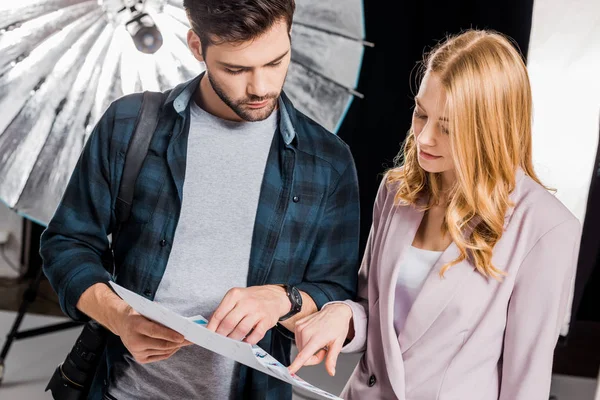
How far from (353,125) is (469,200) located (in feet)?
5.34

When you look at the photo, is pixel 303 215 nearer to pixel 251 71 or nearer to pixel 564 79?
pixel 251 71

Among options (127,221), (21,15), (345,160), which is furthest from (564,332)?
(21,15)

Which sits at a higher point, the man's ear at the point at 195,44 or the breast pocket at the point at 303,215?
the man's ear at the point at 195,44

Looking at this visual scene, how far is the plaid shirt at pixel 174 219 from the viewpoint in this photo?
147 centimetres

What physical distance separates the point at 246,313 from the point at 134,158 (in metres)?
0.46

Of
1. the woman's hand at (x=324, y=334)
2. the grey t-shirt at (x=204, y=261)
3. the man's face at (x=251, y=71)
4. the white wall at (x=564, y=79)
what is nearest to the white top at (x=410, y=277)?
the woman's hand at (x=324, y=334)

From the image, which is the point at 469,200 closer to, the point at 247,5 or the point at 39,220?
the point at 247,5

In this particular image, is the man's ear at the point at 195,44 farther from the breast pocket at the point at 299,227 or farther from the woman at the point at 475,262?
the woman at the point at 475,262

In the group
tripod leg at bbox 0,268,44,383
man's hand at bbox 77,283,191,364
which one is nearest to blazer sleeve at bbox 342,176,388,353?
man's hand at bbox 77,283,191,364

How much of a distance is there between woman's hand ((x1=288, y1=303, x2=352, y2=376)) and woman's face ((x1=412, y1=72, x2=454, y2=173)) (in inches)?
13.7

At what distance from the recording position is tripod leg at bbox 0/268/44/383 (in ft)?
9.40

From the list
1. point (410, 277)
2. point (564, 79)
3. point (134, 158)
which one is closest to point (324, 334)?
point (410, 277)

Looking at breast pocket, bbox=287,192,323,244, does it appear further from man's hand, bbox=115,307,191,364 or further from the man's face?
man's hand, bbox=115,307,191,364

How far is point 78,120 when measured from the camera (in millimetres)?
2420
